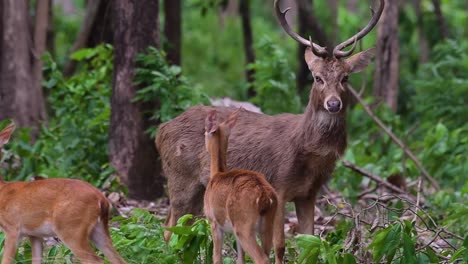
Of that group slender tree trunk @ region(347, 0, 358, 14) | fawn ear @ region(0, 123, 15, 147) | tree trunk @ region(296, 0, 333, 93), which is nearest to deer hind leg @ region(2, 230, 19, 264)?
fawn ear @ region(0, 123, 15, 147)

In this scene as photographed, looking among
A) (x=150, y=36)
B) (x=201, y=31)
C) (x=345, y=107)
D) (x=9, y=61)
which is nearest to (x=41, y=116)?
(x=9, y=61)

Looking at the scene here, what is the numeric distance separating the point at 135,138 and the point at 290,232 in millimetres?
2095

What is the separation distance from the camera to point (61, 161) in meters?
12.5

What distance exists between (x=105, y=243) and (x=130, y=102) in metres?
4.32

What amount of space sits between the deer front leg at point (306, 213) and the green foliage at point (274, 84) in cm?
457

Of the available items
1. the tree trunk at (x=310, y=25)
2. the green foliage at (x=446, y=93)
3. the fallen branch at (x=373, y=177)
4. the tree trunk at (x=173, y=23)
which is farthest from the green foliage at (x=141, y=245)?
the tree trunk at (x=310, y=25)

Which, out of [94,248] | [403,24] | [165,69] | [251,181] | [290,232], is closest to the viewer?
[251,181]

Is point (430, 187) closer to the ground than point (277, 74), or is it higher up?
closer to the ground

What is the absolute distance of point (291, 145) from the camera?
957cm

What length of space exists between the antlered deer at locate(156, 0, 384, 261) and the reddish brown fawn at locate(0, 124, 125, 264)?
5.61 feet

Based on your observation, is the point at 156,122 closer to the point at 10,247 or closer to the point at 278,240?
the point at 278,240

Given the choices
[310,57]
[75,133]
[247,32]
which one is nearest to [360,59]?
[310,57]

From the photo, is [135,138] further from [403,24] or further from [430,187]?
[403,24]

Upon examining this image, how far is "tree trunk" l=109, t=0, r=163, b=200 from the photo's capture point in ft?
39.1
